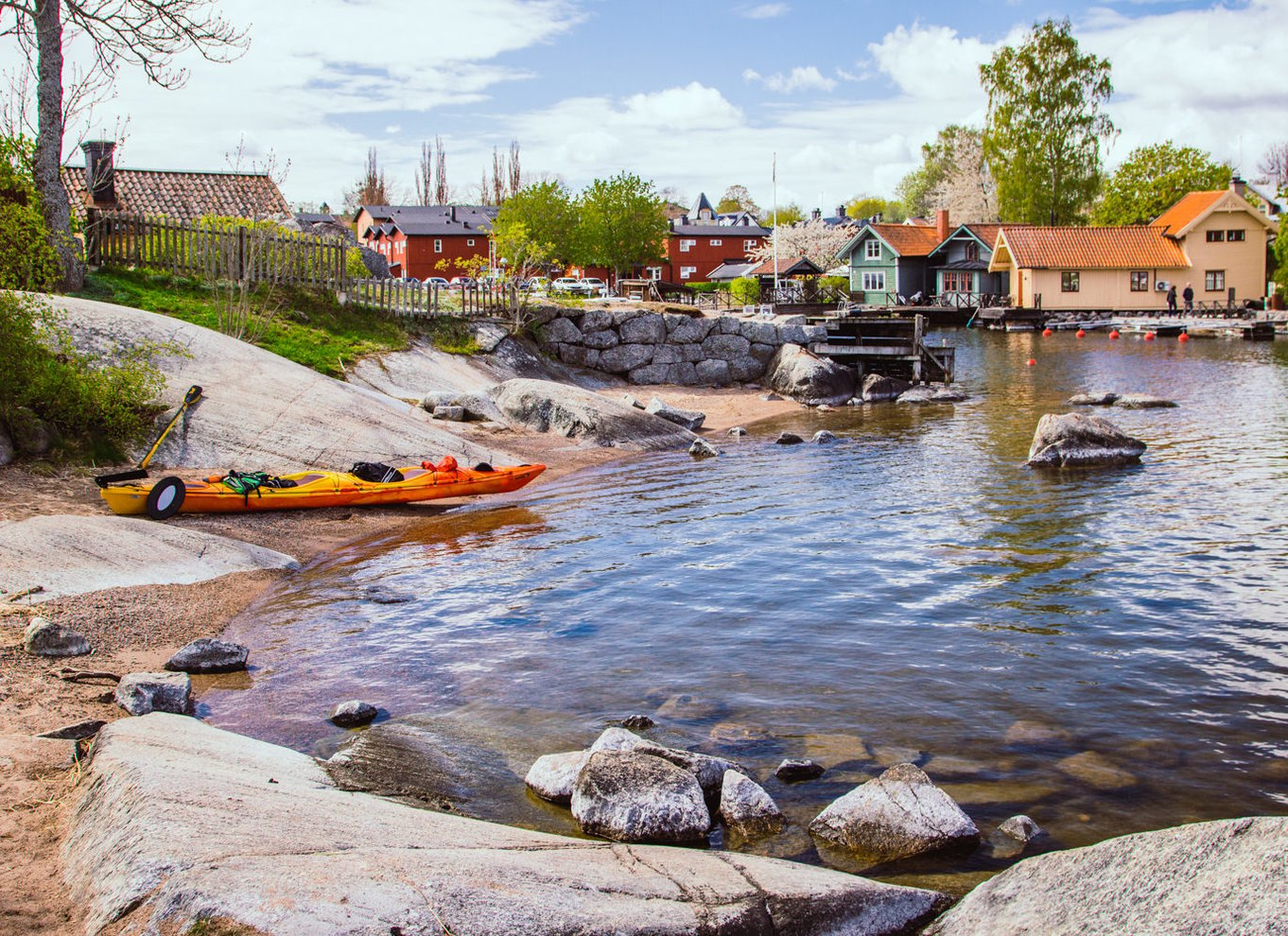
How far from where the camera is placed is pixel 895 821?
6109 millimetres

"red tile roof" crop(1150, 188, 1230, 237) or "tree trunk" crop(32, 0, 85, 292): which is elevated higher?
"red tile roof" crop(1150, 188, 1230, 237)

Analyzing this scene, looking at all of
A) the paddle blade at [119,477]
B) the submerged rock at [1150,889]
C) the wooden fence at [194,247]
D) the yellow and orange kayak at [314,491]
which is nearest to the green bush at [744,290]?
the wooden fence at [194,247]

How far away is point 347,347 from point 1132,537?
17.0 meters

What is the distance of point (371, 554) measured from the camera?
13516mm

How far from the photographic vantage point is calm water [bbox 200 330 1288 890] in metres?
7.26

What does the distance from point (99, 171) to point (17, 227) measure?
16.5 m

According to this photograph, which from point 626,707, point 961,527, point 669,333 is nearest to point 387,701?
point 626,707

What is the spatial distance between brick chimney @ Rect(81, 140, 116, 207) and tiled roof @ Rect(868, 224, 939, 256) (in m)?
58.8

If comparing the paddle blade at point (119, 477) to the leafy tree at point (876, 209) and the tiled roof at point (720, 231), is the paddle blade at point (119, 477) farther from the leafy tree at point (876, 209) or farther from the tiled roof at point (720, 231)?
the leafy tree at point (876, 209)

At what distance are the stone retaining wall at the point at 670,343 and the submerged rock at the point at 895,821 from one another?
2626 cm

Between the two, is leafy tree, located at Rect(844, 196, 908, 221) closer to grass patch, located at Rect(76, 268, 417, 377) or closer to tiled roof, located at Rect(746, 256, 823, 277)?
tiled roof, located at Rect(746, 256, 823, 277)

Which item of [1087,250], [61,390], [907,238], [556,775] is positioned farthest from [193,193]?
[907,238]

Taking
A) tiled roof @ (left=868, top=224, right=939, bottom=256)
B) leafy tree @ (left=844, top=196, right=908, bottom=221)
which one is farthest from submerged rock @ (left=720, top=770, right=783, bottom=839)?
leafy tree @ (left=844, top=196, right=908, bottom=221)

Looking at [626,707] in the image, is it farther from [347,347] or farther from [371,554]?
[347,347]
